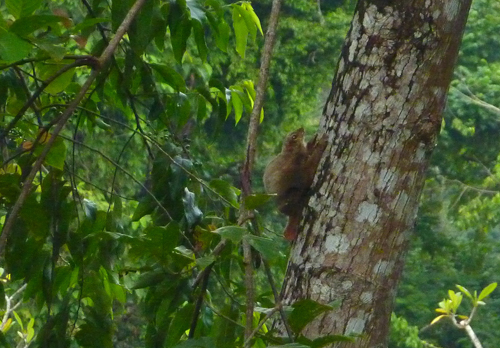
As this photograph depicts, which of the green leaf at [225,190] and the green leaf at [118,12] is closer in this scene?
the green leaf at [118,12]

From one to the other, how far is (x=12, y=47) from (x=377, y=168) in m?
0.81

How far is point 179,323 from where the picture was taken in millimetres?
1762

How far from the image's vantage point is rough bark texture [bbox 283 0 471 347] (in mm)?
1650

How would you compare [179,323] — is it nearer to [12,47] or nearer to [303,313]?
[303,313]

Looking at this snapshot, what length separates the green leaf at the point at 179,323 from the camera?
5.75ft

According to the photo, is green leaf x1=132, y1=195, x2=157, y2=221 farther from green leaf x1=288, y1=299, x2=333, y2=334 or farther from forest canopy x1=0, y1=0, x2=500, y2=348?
green leaf x1=288, y1=299, x2=333, y2=334

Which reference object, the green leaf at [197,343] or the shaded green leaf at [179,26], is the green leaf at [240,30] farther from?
the green leaf at [197,343]

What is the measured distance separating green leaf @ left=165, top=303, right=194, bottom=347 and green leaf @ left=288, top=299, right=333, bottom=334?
462mm

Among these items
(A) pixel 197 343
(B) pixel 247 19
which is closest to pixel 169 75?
(B) pixel 247 19

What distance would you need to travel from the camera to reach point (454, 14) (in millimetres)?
1702

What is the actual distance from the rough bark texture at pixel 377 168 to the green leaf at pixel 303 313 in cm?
31

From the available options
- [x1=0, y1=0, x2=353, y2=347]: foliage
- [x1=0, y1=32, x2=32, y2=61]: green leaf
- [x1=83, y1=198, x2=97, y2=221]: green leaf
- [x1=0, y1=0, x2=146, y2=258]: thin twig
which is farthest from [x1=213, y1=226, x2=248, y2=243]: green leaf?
[x1=83, y1=198, x2=97, y2=221]: green leaf

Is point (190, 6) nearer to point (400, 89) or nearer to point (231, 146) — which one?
point (400, 89)

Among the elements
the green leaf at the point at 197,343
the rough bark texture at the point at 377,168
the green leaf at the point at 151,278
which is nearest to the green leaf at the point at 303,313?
the green leaf at the point at 197,343
